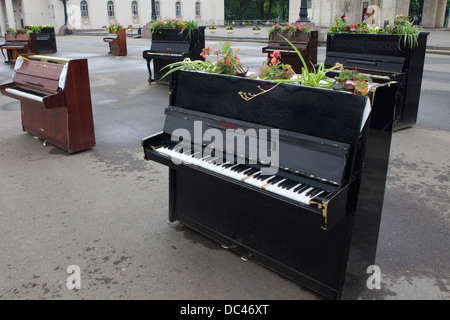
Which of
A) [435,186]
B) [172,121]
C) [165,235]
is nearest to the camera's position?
[172,121]

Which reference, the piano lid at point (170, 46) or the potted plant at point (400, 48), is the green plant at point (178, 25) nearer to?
the piano lid at point (170, 46)

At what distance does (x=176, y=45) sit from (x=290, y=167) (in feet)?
30.2

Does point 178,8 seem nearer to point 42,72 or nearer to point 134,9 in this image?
point 134,9

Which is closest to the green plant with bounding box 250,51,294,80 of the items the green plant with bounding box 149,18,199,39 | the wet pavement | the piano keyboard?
the piano keyboard

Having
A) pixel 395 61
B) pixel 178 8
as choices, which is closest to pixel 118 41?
pixel 395 61

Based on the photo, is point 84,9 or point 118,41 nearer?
point 118,41

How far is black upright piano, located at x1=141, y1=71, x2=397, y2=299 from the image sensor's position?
8.10ft

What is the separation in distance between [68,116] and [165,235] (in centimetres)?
289

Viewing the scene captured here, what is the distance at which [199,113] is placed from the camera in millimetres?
3324

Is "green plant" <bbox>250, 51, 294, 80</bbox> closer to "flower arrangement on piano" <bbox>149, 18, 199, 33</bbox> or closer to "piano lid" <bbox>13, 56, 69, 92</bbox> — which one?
"piano lid" <bbox>13, 56, 69, 92</bbox>

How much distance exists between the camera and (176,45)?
36.5 ft

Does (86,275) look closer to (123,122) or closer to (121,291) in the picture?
(121,291)

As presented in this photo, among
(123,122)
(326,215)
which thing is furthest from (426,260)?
(123,122)
